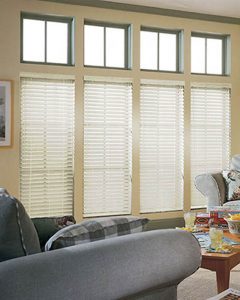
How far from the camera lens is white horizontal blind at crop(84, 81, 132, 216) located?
19.4 ft

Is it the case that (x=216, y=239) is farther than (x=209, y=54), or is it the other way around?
(x=209, y=54)

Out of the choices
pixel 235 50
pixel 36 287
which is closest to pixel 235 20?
pixel 235 50

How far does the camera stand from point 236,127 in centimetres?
682

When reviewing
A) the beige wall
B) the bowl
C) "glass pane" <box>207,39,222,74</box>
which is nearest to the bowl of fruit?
the bowl

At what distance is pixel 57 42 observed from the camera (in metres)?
5.86

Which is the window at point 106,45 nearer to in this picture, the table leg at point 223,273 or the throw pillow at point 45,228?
the table leg at point 223,273

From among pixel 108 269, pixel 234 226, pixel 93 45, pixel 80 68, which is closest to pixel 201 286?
pixel 234 226

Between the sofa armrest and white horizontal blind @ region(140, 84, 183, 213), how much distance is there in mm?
878

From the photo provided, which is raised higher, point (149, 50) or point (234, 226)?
point (149, 50)

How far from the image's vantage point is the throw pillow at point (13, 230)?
167 cm

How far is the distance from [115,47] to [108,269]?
15.6 ft

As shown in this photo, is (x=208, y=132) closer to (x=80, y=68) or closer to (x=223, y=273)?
(x=80, y=68)

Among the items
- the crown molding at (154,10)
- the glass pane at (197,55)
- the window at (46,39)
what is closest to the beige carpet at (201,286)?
the window at (46,39)

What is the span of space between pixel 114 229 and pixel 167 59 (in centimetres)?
472
